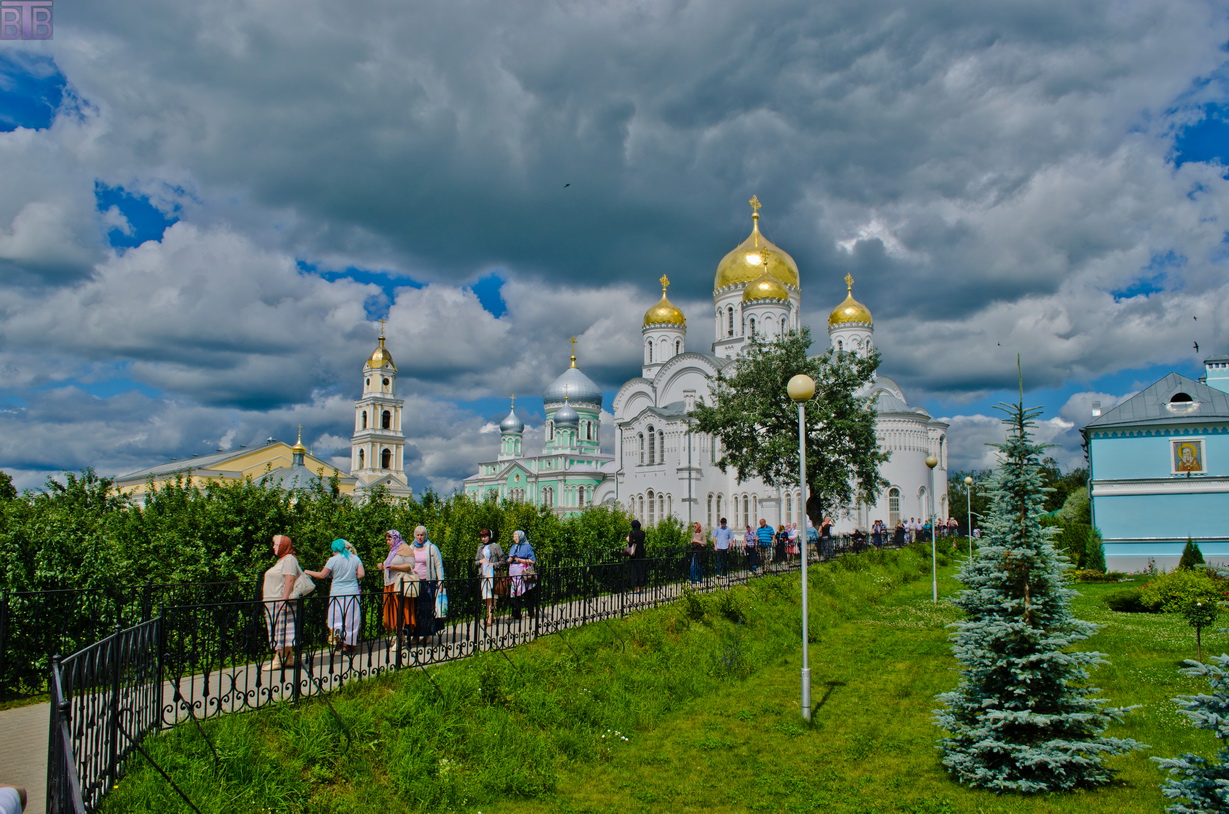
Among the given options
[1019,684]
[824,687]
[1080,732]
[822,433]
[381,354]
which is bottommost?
[824,687]

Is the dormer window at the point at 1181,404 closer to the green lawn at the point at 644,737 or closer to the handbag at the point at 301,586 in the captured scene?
the green lawn at the point at 644,737

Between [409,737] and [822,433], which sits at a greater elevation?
[822,433]

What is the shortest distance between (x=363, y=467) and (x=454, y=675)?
2509 inches

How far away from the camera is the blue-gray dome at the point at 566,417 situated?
6769 centimetres

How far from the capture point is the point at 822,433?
2500cm

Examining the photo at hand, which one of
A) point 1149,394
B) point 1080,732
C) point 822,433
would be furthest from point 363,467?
point 1080,732

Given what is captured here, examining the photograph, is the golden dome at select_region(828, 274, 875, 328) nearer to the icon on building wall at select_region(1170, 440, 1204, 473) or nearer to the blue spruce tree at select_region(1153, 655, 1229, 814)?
the icon on building wall at select_region(1170, 440, 1204, 473)

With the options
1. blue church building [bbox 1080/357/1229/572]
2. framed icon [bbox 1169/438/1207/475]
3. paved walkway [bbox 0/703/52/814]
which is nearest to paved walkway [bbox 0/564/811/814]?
paved walkway [bbox 0/703/52/814]

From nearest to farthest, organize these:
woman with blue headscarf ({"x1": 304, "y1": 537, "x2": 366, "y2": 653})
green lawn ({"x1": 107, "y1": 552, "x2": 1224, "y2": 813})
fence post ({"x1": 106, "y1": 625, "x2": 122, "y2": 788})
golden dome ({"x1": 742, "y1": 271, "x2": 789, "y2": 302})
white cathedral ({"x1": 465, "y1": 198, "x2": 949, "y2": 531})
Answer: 1. fence post ({"x1": 106, "y1": 625, "x2": 122, "y2": 788})
2. green lawn ({"x1": 107, "y1": 552, "x2": 1224, "y2": 813})
3. woman with blue headscarf ({"x1": 304, "y1": 537, "x2": 366, "y2": 653})
4. white cathedral ({"x1": 465, "y1": 198, "x2": 949, "y2": 531})
5. golden dome ({"x1": 742, "y1": 271, "x2": 789, "y2": 302})

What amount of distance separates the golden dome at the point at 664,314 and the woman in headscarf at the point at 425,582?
4628 cm

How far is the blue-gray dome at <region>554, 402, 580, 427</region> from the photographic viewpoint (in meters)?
67.7

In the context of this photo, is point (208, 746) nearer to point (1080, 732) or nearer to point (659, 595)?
point (1080, 732)

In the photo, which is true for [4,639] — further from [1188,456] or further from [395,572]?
[1188,456]

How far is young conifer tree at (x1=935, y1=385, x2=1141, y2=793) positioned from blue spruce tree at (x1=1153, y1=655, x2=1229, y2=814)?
1.81 metres
